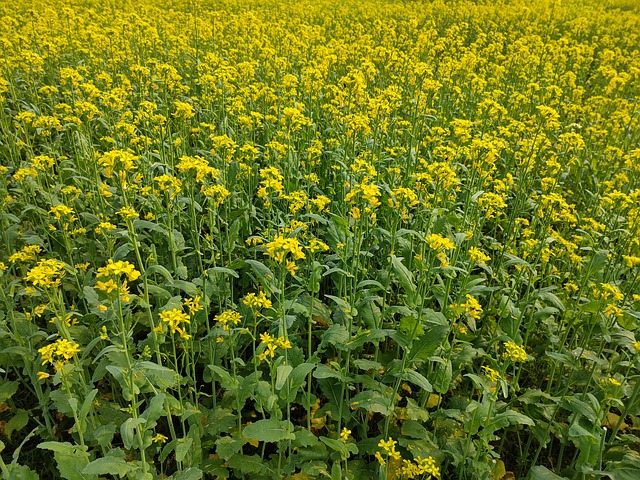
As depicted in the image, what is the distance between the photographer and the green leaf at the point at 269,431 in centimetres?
259

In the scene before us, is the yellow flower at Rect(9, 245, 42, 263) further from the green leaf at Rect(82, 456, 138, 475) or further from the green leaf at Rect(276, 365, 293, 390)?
the green leaf at Rect(276, 365, 293, 390)

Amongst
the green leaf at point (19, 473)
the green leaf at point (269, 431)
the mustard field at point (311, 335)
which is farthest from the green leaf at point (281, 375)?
the green leaf at point (19, 473)

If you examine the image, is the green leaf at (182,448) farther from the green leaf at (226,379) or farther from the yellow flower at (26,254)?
the yellow flower at (26,254)

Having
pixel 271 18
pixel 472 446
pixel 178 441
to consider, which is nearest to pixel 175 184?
pixel 178 441

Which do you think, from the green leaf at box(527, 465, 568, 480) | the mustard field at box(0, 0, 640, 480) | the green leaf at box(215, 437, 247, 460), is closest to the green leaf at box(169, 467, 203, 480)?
the mustard field at box(0, 0, 640, 480)

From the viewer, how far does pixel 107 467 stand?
2215 millimetres

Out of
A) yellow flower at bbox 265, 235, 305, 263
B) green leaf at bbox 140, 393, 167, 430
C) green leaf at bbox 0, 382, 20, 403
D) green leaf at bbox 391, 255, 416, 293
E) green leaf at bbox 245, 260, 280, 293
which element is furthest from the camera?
green leaf at bbox 0, 382, 20, 403

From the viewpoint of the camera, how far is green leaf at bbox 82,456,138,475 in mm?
2172

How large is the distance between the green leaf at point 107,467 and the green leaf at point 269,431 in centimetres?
61

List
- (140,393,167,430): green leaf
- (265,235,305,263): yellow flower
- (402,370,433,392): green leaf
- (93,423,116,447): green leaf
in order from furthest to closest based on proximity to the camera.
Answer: (402,370,433,392): green leaf
(93,423,116,447): green leaf
(265,235,305,263): yellow flower
(140,393,167,430): green leaf

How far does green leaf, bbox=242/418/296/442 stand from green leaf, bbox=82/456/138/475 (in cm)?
61

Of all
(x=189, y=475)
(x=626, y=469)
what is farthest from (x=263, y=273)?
(x=626, y=469)

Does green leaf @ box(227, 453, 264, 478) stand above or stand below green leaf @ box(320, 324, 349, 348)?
below

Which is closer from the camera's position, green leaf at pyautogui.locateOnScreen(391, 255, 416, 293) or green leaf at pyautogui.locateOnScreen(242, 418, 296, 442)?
green leaf at pyautogui.locateOnScreen(242, 418, 296, 442)
